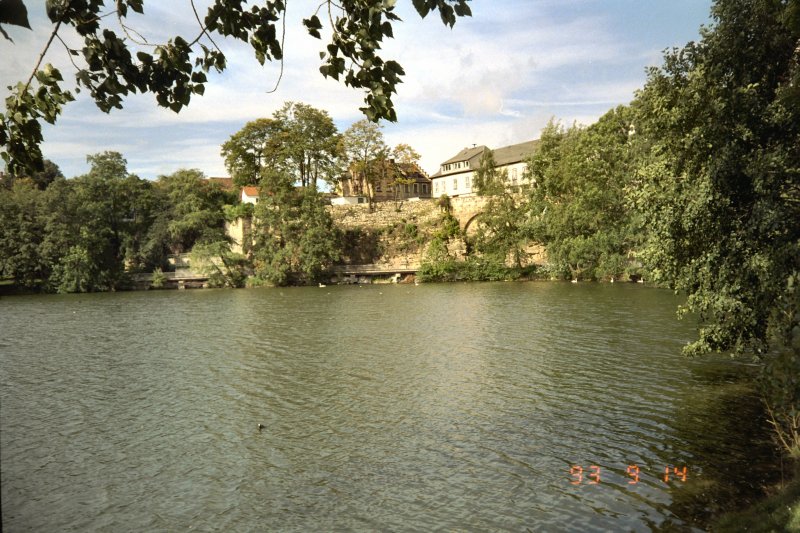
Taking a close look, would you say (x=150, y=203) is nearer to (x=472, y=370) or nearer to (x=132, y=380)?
(x=132, y=380)

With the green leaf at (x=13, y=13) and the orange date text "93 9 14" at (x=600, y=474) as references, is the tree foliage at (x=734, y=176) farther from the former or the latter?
the green leaf at (x=13, y=13)

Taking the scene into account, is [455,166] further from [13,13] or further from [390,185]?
[13,13]

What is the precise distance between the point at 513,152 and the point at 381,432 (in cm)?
6991

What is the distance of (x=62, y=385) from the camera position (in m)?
17.0

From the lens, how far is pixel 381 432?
487 inches

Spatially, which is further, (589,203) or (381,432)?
(589,203)

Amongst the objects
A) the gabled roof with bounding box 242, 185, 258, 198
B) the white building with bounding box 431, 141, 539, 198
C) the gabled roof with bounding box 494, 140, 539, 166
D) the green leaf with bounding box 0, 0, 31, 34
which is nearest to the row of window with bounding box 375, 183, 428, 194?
the white building with bounding box 431, 141, 539, 198

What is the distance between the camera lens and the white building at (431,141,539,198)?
247 ft

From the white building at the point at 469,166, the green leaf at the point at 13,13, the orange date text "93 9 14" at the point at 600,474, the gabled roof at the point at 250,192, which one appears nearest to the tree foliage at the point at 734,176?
the orange date text "93 9 14" at the point at 600,474

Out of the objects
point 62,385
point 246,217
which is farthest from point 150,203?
point 62,385

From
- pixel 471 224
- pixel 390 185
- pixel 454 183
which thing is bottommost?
pixel 471 224

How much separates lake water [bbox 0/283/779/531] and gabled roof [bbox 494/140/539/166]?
5312 centimetres

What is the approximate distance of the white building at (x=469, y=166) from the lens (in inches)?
2968

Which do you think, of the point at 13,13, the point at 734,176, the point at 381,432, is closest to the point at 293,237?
the point at 381,432
